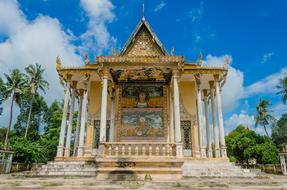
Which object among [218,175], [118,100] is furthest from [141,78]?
[218,175]

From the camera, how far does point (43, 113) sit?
40844 mm

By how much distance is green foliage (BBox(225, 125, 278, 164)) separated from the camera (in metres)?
23.5

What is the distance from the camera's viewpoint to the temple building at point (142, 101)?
1402 cm

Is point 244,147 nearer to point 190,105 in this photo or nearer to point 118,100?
point 190,105

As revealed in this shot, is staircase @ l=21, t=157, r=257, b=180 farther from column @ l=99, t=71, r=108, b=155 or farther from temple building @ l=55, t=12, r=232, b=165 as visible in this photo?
temple building @ l=55, t=12, r=232, b=165

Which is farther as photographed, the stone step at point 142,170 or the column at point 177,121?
the column at point 177,121

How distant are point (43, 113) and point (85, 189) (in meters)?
38.5

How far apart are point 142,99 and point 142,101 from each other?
0.46 ft

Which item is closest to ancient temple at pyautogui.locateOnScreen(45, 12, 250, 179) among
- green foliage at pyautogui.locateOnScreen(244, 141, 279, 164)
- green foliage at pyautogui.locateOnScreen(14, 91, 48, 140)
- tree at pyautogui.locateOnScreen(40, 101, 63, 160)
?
green foliage at pyautogui.locateOnScreen(244, 141, 279, 164)

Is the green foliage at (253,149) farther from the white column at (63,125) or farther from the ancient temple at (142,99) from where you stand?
the white column at (63,125)

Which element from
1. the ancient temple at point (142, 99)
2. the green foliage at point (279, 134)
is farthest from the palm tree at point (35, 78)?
the green foliage at point (279, 134)

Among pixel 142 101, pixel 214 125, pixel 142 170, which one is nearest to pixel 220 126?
pixel 214 125

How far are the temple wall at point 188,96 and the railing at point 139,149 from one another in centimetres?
620

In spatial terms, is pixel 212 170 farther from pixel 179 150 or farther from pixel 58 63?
pixel 58 63
